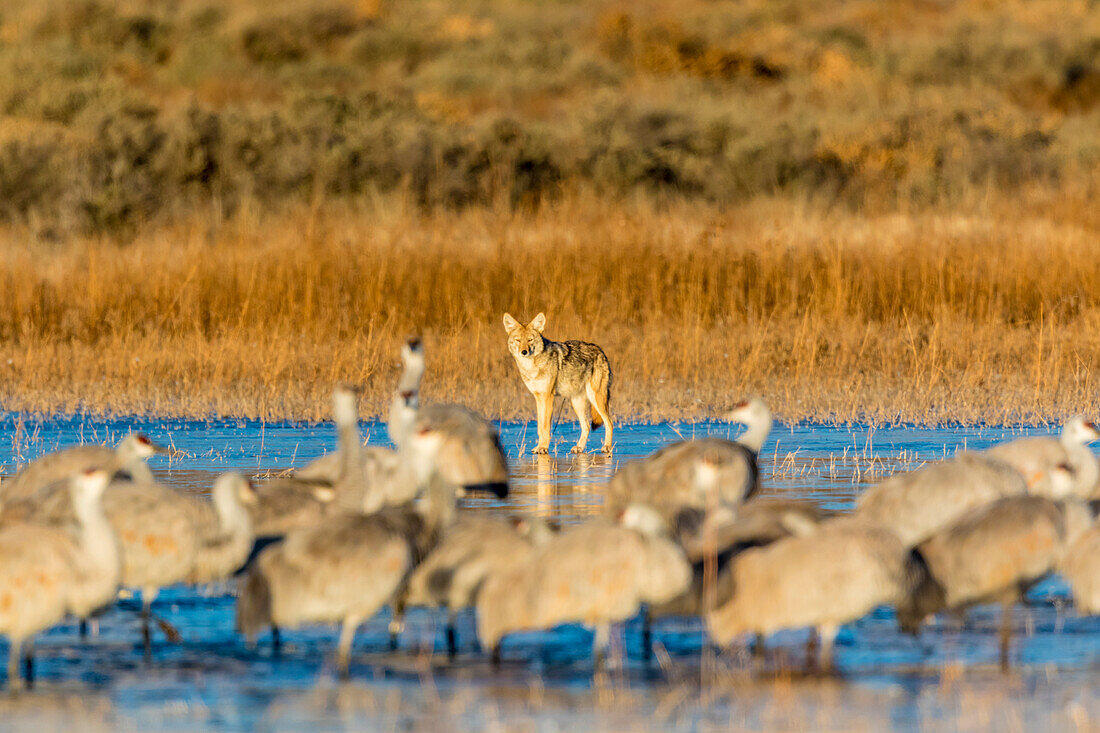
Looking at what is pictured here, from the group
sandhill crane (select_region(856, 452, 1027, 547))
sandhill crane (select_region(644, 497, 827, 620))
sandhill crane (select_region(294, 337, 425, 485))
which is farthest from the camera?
sandhill crane (select_region(294, 337, 425, 485))

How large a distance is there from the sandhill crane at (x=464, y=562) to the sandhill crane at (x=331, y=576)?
0.91ft

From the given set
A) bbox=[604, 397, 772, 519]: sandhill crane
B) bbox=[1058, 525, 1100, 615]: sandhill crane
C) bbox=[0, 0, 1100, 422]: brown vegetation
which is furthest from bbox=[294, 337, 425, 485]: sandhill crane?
bbox=[0, 0, 1100, 422]: brown vegetation

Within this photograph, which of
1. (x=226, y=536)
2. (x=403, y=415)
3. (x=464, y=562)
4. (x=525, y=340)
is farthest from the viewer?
(x=525, y=340)

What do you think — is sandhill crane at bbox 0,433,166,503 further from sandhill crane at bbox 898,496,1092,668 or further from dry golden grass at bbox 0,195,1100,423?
dry golden grass at bbox 0,195,1100,423

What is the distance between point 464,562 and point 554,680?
793 millimetres

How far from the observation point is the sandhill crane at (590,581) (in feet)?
21.6

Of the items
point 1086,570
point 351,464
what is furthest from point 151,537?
point 1086,570

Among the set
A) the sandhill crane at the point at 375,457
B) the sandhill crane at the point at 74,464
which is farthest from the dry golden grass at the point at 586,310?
the sandhill crane at the point at 74,464

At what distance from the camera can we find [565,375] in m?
14.4

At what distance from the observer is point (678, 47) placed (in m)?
44.0

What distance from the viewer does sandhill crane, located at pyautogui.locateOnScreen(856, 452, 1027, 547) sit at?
7.94 metres

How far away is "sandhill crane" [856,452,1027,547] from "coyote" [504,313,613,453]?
6.21 m

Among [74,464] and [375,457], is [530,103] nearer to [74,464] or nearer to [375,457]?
[375,457]

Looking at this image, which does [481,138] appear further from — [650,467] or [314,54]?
[650,467]
